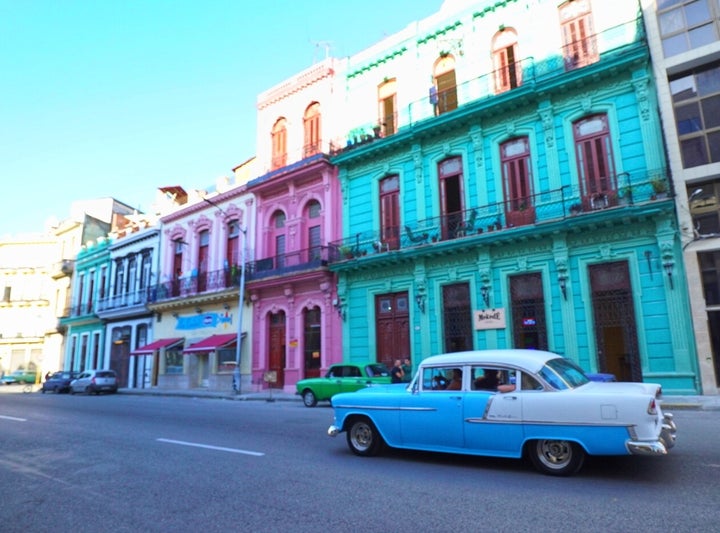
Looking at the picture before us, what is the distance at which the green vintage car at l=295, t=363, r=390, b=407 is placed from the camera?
1573 centimetres

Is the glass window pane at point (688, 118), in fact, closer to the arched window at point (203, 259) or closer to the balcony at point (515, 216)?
the balcony at point (515, 216)

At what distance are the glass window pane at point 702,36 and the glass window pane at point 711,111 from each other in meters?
1.81

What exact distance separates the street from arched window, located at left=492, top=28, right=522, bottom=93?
1403cm

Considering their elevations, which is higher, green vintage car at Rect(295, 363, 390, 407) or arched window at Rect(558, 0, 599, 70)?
arched window at Rect(558, 0, 599, 70)

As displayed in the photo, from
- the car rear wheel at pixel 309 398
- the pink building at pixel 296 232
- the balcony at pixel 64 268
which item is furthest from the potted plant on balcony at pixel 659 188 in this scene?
the balcony at pixel 64 268

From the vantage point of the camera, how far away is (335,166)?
23469 mm

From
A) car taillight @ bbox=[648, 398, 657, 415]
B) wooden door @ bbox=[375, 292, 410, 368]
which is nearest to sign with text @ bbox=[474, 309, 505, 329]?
wooden door @ bbox=[375, 292, 410, 368]

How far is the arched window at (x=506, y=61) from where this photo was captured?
1897 centimetres

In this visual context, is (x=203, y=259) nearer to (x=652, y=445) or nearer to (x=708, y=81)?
(x=708, y=81)

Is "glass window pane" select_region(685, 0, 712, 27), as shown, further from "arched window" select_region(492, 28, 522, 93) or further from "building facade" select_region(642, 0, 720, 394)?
"arched window" select_region(492, 28, 522, 93)

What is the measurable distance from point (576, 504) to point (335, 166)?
20.1 m

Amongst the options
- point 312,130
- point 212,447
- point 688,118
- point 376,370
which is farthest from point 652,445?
point 312,130

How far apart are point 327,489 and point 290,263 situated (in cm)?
1891

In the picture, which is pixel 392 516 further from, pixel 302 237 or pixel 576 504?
pixel 302 237
